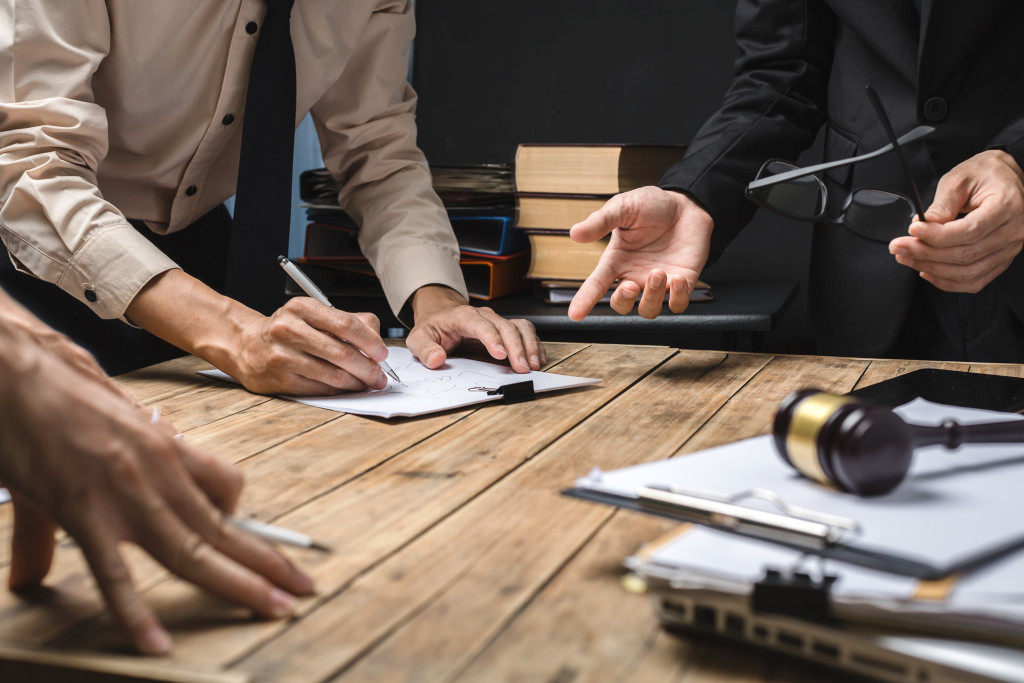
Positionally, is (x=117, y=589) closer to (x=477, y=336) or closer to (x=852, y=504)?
(x=852, y=504)

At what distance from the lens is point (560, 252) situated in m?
2.00

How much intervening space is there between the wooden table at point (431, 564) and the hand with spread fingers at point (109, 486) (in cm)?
3

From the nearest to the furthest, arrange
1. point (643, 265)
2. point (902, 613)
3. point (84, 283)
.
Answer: point (902, 613) < point (84, 283) < point (643, 265)

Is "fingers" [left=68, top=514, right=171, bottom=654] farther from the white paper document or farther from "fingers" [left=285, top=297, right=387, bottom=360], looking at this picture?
"fingers" [left=285, top=297, right=387, bottom=360]

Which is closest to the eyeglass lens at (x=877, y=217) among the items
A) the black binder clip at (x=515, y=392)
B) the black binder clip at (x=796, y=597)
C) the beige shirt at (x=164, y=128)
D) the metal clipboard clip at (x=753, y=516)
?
the black binder clip at (x=515, y=392)

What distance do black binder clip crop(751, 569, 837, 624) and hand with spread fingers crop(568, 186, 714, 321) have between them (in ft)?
2.63

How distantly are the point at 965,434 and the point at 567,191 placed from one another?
4.39ft

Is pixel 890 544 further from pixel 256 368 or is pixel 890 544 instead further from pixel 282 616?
pixel 256 368

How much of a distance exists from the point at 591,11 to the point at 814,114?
1144mm

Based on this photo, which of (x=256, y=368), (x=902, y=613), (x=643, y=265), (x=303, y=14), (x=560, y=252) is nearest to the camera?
(x=902, y=613)

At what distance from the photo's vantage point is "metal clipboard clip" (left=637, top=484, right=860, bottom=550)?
0.56 m

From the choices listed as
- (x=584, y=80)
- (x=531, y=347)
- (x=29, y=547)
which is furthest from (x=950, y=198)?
(x=584, y=80)

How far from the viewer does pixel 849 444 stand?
0.60 metres

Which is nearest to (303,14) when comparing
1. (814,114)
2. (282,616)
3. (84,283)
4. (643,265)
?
(84,283)
